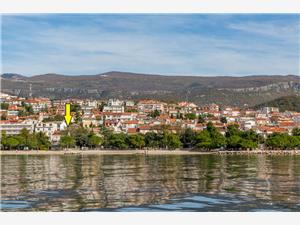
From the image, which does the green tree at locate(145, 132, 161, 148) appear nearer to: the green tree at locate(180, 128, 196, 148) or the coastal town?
the green tree at locate(180, 128, 196, 148)

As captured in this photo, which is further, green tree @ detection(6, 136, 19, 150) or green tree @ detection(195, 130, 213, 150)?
green tree @ detection(6, 136, 19, 150)

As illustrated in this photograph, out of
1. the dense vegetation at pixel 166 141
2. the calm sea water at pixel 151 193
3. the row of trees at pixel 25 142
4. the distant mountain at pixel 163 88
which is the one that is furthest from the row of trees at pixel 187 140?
the distant mountain at pixel 163 88

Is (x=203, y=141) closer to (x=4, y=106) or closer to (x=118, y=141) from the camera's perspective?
(x=118, y=141)

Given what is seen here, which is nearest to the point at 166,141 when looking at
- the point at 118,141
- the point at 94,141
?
the point at 118,141

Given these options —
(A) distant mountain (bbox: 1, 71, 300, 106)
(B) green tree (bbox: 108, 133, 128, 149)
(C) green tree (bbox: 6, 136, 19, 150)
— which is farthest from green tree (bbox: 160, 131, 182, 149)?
(A) distant mountain (bbox: 1, 71, 300, 106)

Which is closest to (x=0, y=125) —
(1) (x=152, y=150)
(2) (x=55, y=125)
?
(2) (x=55, y=125)

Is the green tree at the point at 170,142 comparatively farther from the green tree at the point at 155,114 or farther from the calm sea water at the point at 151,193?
the calm sea water at the point at 151,193
